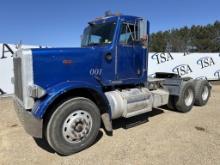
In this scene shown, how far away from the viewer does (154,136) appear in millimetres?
5004

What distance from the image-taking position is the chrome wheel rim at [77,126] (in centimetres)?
415

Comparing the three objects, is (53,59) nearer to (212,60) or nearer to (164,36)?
(212,60)

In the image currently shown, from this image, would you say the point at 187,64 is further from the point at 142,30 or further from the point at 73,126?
the point at 73,126

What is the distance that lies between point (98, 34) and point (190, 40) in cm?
4149

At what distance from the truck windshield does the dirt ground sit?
86.4 inches

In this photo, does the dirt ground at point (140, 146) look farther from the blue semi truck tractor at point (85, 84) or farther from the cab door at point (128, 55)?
the cab door at point (128, 55)

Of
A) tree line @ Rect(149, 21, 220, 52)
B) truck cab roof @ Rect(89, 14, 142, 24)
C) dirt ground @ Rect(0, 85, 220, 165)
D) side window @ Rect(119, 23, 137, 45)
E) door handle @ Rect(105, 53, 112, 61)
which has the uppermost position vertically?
tree line @ Rect(149, 21, 220, 52)

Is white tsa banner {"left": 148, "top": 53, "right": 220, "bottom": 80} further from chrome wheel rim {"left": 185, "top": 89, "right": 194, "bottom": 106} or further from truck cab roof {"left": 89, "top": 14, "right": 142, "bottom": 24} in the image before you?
truck cab roof {"left": 89, "top": 14, "right": 142, "bottom": 24}

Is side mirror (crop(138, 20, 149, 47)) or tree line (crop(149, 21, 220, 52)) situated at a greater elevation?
tree line (crop(149, 21, 220, 52))

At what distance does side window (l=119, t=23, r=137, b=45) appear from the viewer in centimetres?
517

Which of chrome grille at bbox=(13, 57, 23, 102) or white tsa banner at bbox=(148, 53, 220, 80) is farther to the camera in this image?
white tsa banner at bbox=(148, 53, 220, 80)

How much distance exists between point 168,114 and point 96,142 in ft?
9.77

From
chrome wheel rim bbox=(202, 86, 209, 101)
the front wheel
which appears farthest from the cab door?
chrome wheel rim bbox=(202, 86, 209, 101)

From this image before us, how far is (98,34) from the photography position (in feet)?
17.8
